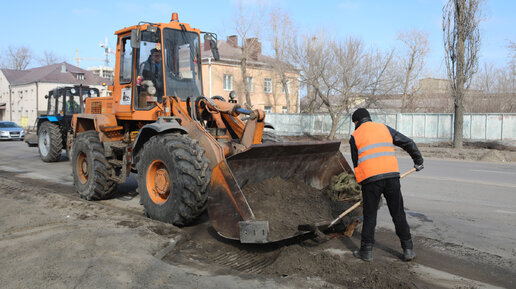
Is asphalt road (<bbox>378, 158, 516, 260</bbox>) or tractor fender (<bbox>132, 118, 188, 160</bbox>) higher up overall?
tractor fender (<bbox>132, 118, 188, 160</bbox>)

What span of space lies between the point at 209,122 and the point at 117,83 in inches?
78.3

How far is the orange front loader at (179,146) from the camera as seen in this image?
548 centimetres

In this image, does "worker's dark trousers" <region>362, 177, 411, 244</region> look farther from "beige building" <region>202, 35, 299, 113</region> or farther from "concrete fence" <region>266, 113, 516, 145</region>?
"beige building" <region>202, 35, 299, 113</region>

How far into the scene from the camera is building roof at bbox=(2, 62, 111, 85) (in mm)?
50875

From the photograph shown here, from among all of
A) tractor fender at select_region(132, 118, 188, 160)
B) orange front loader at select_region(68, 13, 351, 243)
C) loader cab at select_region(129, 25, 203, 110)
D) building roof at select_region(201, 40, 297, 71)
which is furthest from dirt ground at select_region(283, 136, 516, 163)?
building roof at select_region(201, 40, 297, 71)

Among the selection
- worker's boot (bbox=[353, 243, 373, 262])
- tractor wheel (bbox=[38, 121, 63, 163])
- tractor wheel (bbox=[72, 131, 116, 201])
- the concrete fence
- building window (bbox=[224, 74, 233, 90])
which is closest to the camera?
worker's boot (bbox=[353, 243, 373, 262])

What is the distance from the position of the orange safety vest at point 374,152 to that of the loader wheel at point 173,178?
1936 millimetres

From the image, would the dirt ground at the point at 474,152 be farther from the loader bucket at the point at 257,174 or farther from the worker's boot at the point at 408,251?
the worker's boot at the point at 408,251

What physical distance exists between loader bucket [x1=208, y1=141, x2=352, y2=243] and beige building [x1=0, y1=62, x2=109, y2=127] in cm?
4552

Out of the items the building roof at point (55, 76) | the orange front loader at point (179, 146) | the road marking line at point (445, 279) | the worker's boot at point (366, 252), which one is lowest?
the road marking line at point (445, 279)

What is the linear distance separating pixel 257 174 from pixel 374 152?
1775mm

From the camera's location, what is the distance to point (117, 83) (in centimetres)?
791

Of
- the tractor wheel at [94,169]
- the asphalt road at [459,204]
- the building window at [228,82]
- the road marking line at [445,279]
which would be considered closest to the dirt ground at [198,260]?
the road marking line at [445,279]

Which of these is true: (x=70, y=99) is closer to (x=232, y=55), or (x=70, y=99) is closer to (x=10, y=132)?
(x=10, y=132)
